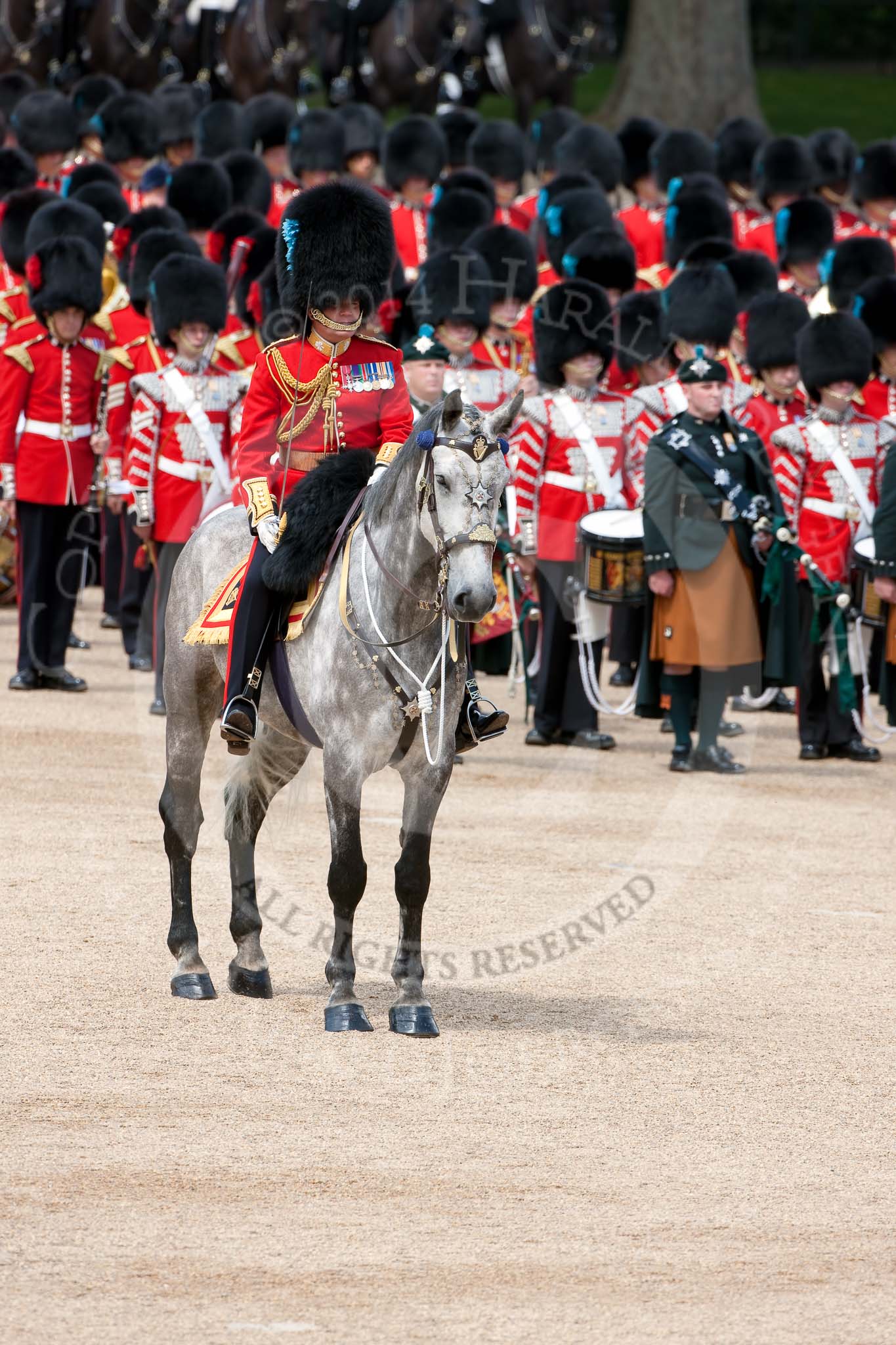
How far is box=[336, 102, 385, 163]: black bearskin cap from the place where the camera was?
15258mm

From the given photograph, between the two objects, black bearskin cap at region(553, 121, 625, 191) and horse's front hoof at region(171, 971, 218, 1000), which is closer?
horse's front hoof at region(171, 971, 218, 1000)

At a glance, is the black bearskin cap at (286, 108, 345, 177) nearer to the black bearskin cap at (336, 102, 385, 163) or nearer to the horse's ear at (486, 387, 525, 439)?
the black bearskin cap at (336, 102, 385, 163)

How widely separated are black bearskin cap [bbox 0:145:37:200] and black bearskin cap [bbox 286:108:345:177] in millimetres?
1860

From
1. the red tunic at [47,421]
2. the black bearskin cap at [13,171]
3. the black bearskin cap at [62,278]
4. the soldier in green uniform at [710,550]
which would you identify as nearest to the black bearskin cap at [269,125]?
the black bearskin cap at [13,171]

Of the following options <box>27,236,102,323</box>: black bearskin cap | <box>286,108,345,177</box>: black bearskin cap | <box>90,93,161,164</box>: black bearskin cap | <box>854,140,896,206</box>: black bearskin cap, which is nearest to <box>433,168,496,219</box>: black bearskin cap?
<box>286,108,345,177</box>: black bearskin cap

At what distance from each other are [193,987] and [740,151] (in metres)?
12.0

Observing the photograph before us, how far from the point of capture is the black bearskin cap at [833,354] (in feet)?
29.0

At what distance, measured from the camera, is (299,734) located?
5383mm

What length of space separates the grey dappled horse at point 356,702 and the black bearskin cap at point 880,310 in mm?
4502

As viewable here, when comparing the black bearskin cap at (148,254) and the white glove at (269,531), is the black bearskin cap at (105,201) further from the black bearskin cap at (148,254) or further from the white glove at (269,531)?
the white glove at (269,531)

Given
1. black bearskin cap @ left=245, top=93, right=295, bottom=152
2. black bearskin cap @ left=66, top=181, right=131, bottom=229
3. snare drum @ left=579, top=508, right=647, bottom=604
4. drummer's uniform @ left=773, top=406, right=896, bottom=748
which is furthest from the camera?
black bearskin cap @ left=245, top=93, right=295, bottom=152

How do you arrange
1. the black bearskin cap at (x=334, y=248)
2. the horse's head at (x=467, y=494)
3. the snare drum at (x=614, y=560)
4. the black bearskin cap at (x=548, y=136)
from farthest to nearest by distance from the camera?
the black bearskin cap at (x=548, y=136), the snare drum at (x=614, y=560), the black bearskin cap at (x=334, y=248), the horse's head at (x=467, y=494)

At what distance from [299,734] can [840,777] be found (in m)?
3.54

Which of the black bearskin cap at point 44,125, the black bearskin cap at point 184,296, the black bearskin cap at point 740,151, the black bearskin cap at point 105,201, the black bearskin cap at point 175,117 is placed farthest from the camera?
the black bearskin cap at point 740,151
